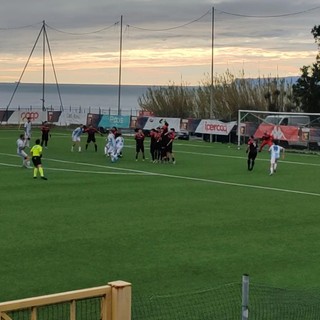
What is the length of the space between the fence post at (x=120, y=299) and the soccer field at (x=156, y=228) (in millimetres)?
4876

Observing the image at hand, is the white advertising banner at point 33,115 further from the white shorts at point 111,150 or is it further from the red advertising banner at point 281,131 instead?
the white shorts at point 111,150

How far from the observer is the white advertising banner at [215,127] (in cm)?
4856

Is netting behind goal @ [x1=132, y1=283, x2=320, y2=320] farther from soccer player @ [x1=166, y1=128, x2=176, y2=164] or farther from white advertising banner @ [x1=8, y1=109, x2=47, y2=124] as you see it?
white advertising banner @ [x1=8, y1=109, x2=47, y2=124]

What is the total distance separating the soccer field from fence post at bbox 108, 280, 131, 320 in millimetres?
4876

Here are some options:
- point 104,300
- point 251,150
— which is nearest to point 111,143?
point 251,150

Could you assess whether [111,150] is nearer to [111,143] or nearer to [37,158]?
[111,143]

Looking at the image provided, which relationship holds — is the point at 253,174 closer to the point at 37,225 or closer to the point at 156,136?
the point at 156,136

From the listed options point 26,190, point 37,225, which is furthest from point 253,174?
point 37,225

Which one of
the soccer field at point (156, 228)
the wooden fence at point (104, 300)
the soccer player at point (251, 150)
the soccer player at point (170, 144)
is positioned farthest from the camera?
the soccer player at point (170, 144)

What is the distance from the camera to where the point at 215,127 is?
4975cm

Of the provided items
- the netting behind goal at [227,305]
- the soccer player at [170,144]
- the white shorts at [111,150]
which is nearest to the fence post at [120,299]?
the netting behind goal at [227,305]

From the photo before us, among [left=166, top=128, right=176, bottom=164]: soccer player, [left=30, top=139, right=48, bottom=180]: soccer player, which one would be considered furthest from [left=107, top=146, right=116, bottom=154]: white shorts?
[left=30, top=139, right=48, bottom=180]: soccer player

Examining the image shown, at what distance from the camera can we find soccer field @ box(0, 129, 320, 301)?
12.0 m

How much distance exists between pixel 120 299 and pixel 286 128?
39.1m
